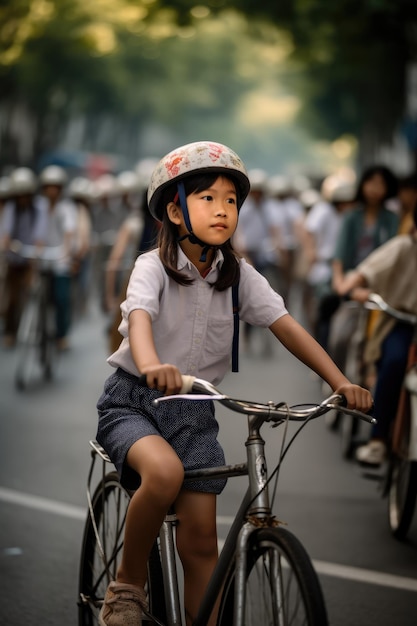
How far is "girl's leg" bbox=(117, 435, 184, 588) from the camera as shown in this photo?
3.64 metres

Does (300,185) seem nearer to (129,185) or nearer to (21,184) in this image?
(129,185)

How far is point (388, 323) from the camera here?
287 inches

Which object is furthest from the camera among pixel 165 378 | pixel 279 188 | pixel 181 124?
pixel 181 124

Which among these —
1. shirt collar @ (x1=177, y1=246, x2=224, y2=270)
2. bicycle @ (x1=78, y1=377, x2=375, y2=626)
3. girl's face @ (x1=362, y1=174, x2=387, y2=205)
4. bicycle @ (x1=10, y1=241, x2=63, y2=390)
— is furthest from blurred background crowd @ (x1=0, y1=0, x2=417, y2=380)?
bicycle @ (x1=78, y1=377, x2=375, y2=626)

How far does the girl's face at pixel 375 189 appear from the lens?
376 inches

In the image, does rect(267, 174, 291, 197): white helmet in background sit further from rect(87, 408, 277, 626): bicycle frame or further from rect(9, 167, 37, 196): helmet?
rect(87, 408, 277, 626): bicycle frame

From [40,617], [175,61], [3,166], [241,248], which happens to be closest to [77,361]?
[241,248]

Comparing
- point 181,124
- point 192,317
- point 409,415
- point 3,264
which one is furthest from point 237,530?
point 181,124

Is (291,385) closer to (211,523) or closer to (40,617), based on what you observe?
(40,617)

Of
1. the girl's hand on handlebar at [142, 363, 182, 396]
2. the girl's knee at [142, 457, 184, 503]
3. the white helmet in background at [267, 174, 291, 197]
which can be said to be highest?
the white helmet in background at [267, 174, 291, 197]

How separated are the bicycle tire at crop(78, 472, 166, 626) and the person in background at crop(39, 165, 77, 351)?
878 centimetres

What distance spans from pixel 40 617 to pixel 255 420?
6.52ft

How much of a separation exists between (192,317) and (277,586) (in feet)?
3.08

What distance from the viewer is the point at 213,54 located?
88.5 meters
